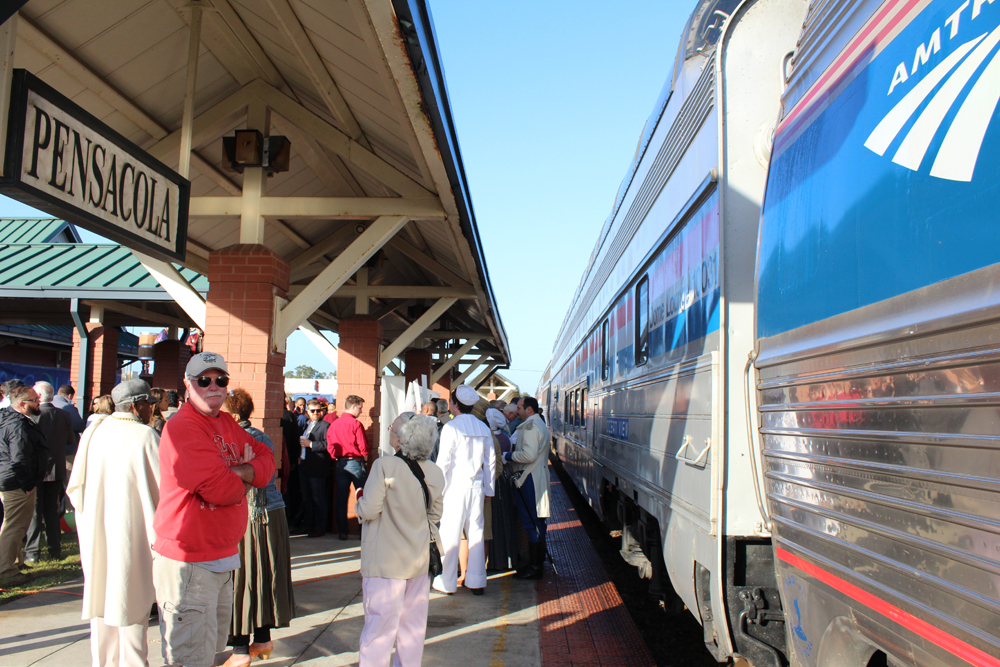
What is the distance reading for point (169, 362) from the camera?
15.6 m

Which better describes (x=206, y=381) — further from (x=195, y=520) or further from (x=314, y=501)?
(x=314, y=501)

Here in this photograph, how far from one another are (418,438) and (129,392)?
151 cm

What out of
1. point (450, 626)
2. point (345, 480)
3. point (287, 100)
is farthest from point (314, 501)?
point (287, 100)

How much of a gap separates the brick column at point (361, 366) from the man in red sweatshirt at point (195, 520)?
6.31 meters

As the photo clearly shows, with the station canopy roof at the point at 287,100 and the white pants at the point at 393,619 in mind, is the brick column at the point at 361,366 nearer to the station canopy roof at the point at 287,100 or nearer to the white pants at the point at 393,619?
the station canopy roof at the point at 287,100

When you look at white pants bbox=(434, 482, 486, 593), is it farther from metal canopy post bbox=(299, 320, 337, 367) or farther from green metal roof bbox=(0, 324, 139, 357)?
green metal roof bbox=(0, 324, 139, 357)

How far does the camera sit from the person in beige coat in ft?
22.8

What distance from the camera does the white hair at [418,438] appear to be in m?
3.89

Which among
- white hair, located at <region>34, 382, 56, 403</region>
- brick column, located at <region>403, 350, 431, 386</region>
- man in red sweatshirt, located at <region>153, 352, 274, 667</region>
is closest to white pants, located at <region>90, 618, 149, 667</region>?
man in red sweatshirt, located at <region>153, 352, 274, 667</region>

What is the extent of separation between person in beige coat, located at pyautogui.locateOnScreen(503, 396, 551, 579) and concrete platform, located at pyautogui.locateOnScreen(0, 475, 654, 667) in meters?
0.25

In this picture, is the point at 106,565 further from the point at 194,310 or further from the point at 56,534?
the point at 56,534

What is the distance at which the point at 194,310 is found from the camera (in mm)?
6410

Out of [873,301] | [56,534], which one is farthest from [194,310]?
[873,301]

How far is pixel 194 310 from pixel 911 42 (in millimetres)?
5919
